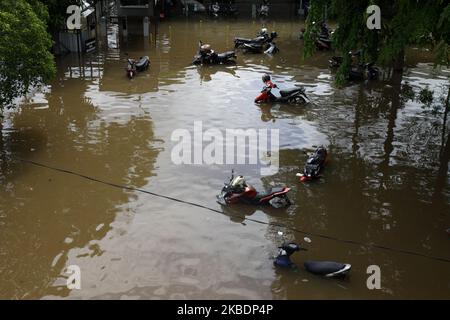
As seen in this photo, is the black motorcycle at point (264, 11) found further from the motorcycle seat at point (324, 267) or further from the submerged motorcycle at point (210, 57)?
the motorcycle seat at point (324, 267)

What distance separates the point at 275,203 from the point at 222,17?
28.5m

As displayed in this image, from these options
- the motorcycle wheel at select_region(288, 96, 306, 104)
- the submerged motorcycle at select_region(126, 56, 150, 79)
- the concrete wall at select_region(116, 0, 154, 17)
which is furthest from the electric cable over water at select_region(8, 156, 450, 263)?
the concrete wall at select_region(116, 0, 154, 17)

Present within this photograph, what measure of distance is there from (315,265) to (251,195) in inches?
106

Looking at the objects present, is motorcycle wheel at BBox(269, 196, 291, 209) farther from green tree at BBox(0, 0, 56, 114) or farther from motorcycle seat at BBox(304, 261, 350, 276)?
green tree at BBox(0, 0, 56, 114)

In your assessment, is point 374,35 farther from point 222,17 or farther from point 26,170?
point 222,17

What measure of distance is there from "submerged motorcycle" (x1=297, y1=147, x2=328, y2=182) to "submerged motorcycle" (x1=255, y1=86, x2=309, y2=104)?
5150 mm

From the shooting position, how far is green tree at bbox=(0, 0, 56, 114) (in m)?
12.2

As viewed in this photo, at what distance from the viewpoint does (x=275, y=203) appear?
10.5 meters

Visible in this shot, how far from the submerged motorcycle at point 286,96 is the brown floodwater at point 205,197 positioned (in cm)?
45

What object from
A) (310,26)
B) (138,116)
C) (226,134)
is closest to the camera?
(310,26)

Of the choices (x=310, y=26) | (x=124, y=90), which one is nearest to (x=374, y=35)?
(x=310, y=26)

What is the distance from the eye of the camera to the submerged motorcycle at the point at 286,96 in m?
17.0

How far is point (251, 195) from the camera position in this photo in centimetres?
→ 1045
